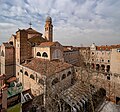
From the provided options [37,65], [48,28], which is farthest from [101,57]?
[37,65]

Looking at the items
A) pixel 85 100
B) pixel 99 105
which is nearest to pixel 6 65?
pixel 85 100

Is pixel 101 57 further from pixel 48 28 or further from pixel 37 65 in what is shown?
pixel 37 65

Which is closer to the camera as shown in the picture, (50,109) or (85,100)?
(50,109)

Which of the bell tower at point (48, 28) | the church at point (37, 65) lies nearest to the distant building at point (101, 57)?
the bell tower at point (48, 28)

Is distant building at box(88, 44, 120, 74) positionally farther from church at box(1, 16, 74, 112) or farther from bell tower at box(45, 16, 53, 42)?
church at box(1, 16, 74, 112)

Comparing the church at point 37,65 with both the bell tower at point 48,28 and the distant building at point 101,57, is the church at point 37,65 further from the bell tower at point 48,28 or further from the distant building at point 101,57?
the distant building at point 101,57

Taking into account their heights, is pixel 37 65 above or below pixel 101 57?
below

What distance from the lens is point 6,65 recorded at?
913 inches

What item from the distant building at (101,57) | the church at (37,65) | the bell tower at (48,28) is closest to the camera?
the church at (37,65)

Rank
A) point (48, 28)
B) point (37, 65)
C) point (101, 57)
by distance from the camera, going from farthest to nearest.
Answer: point (101, 57), point (48, 28), point (37, 65)

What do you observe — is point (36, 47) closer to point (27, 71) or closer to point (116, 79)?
point (27, 71)

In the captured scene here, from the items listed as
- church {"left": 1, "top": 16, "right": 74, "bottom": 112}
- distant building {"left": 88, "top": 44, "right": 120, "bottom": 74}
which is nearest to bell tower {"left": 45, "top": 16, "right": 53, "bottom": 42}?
church {"left": 1, "top": 16, "right": 74, "bottom": 112}

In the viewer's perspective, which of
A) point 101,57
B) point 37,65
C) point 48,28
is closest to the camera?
point 37,65

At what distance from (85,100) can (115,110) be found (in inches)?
138
